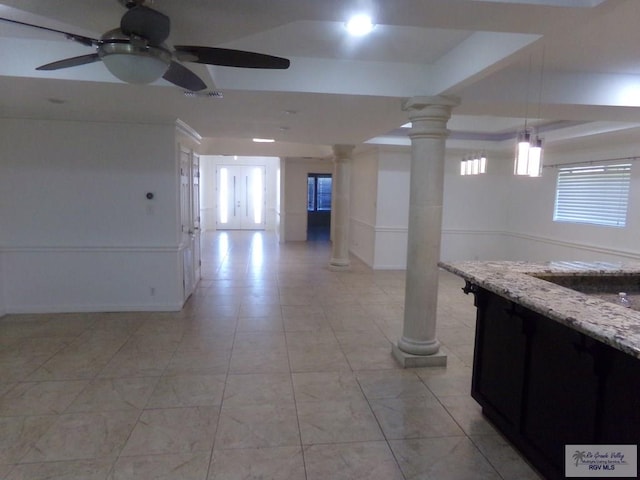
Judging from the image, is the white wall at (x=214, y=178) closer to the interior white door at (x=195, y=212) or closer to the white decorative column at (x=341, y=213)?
the white decorative column at (x=341, y=213)

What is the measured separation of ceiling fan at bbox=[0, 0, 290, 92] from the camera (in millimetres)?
1582

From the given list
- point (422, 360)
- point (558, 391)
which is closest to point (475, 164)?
point (422, 360)

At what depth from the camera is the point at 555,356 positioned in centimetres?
203

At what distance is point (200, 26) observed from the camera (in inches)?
77.9

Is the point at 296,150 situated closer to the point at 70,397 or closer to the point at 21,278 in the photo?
the point at 21,278

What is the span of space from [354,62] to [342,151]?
13.9 feet

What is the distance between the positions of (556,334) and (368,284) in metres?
4.45

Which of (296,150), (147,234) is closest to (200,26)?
(147,234)

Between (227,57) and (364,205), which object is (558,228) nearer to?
(364,205)

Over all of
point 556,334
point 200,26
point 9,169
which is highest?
point 200,26

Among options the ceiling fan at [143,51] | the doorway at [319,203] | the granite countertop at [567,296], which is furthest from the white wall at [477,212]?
the doorway at [319,203]

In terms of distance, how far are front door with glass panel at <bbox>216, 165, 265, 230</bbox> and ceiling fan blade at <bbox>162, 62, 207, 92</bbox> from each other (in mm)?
11145

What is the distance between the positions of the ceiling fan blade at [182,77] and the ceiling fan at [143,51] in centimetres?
4

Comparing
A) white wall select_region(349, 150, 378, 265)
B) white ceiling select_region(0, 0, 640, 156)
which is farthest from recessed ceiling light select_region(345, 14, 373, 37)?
white wall select_region(349, 150, 378, 265)
